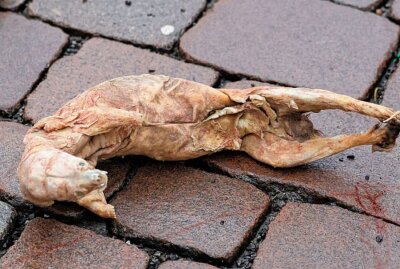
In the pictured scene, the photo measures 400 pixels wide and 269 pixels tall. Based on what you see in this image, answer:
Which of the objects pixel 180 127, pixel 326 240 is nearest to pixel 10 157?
pixel 180 127

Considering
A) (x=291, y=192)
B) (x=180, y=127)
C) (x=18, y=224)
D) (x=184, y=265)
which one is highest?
(x=180, y=127)

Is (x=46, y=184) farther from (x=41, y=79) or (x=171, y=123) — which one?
(x=41, y=79)

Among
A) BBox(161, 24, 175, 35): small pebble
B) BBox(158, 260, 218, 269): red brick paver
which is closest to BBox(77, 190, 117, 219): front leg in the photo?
BBox(158, 260, 218, 269): red brick paver

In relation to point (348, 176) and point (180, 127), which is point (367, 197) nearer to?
point (348, 176)

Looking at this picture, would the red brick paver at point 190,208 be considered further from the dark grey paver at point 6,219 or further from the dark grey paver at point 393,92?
the dark grey paver at point 393,92

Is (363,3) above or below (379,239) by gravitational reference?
above

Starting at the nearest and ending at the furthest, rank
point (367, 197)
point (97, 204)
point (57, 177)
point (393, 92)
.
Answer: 1. point (57, 177)
2. point (97, 204)
3. point (367, 197)
4. point (393, 92)

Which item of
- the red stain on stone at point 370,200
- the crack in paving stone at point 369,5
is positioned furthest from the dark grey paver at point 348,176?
the crack in paving stone at point 369,5

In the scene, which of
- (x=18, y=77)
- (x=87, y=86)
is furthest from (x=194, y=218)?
(x=18, y=77)
